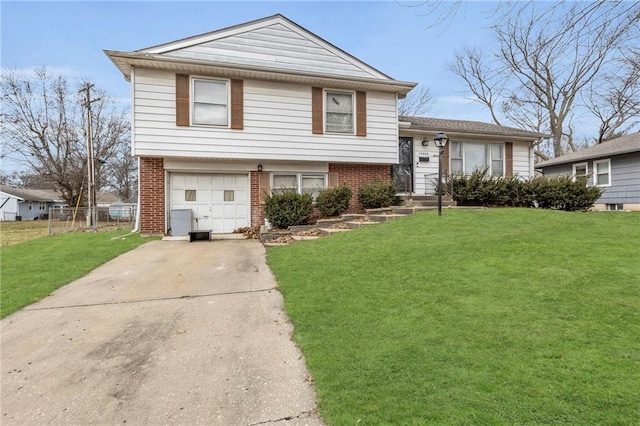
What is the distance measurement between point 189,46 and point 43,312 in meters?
8.82

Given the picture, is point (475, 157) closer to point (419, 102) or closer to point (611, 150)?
point (611, 150)

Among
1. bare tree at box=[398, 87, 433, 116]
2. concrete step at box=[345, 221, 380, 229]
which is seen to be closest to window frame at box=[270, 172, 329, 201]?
concrete step at box=[345, 221, 380, 229]

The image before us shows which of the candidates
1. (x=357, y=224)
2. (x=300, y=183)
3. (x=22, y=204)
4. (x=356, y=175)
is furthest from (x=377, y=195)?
(x=22, y=204)

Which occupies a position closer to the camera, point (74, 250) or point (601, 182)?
point (74, 250)

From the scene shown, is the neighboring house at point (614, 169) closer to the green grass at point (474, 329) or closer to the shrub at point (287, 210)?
the green grass at point (474, 329)

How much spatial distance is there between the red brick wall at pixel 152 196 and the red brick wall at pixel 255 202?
8.95 ft

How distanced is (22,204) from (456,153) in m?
54.6

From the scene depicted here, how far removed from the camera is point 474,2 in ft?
12.7

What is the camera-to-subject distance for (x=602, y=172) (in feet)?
53.0

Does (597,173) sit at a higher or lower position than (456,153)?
lower

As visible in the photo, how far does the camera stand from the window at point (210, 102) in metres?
10.1

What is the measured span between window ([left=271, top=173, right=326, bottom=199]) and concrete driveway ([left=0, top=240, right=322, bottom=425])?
20.4 ft

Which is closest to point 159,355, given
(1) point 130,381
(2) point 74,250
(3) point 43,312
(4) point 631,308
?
(1) point 130,381

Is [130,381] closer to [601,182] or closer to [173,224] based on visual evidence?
[173,224]
